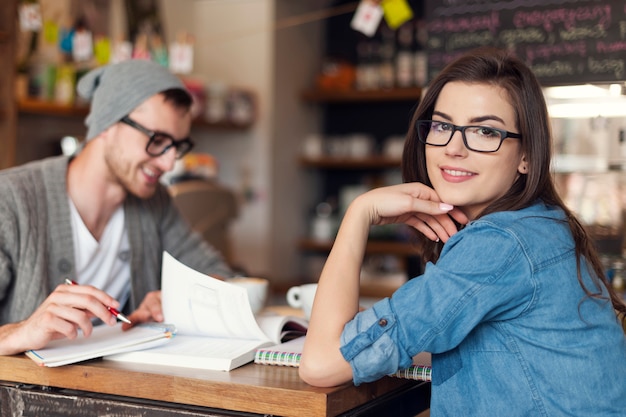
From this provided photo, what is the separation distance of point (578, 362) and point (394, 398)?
0.37 m

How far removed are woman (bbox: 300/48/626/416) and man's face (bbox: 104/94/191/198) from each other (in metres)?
0.86

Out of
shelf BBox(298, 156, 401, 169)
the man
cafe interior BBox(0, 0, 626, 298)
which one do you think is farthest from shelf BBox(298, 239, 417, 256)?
the man

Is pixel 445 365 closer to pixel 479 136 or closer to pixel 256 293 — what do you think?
pixel 479 136

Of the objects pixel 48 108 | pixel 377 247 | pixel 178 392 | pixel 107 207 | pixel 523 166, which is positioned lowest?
pixel 377 247

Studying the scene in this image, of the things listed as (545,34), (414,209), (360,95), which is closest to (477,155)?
(414,209)

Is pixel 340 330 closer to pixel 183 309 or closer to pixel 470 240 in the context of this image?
pixel 470 240

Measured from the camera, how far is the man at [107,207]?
6.68 feet

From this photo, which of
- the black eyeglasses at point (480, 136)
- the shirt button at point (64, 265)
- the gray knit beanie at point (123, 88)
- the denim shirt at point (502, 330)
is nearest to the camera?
the denim shirt at point (502, 330)

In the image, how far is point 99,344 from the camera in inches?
65.9

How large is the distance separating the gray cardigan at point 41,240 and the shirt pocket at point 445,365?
102 cm

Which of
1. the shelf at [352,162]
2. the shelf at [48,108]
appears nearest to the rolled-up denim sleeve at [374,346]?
the shelf at [48,108]

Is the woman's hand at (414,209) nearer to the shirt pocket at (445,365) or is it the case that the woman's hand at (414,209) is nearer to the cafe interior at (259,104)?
the shirt pocket at (445,365)

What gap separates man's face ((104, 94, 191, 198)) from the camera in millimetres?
2260

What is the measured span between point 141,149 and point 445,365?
112cm
